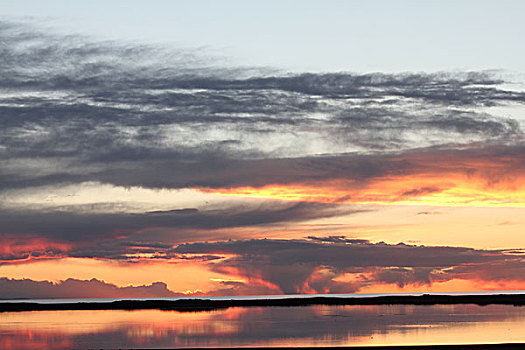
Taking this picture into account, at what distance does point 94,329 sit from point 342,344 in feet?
102

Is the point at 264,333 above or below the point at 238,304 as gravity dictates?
below

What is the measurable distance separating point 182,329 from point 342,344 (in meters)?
22.2

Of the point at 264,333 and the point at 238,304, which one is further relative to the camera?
the point at 238,304

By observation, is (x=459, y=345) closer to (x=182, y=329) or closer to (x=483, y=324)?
(x=483, y=324)

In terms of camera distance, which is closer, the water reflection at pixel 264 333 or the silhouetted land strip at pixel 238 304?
the water reflection at pixel 264 333

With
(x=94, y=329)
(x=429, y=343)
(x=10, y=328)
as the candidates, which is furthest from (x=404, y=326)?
(x=10, y=328)

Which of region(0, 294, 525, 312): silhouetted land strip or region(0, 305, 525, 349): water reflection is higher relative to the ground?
region(0, 294, 525, 312): silhouetted land strip

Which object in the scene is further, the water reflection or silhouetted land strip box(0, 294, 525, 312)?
silhouetted land strip box(0, 294, 525, 312)

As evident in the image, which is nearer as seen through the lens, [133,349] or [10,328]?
[133,349]

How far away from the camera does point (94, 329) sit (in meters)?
78.1

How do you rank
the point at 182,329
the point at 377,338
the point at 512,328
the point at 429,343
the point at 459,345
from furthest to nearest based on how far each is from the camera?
the point at 182,329, the point at 512,328, the point at 377,338, the point at 429,343, the point at 459,345

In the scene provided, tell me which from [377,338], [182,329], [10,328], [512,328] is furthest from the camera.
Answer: [10,328]

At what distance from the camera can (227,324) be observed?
270 feet

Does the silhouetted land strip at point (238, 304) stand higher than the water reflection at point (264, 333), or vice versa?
the silhouetted land strip at point (238, 304)
